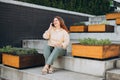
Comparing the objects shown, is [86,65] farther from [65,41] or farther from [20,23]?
[20,23]

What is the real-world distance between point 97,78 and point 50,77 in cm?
80

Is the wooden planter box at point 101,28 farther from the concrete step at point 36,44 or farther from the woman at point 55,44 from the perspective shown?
the woman at point 55,44

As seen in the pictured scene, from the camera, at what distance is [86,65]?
12.5 feet

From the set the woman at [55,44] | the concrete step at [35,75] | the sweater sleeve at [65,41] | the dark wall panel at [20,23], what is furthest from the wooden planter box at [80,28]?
the concrete step at [35,75]

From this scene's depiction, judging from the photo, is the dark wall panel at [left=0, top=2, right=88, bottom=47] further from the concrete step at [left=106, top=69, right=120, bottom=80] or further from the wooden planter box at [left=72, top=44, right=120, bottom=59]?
the concrete step at [left=106, top=69, right=120, bottom=80]

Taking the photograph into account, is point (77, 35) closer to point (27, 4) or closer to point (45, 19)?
point (45, 19)

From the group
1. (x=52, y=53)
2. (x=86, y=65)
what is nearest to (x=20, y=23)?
(x=52, y=53)

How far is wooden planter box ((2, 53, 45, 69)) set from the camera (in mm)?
4332

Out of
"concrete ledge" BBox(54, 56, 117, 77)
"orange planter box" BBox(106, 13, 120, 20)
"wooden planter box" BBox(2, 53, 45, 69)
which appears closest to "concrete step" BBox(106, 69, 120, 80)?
"concrete ledge" BBox(54, 56, 117, 77)

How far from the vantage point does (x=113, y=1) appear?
32.1 ft

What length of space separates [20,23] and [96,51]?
3197 mm

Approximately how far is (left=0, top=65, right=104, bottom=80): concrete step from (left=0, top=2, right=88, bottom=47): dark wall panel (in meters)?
1.47

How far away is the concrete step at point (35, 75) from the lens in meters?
3.62

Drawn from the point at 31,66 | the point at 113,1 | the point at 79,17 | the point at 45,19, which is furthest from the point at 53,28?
the point at 113,1
